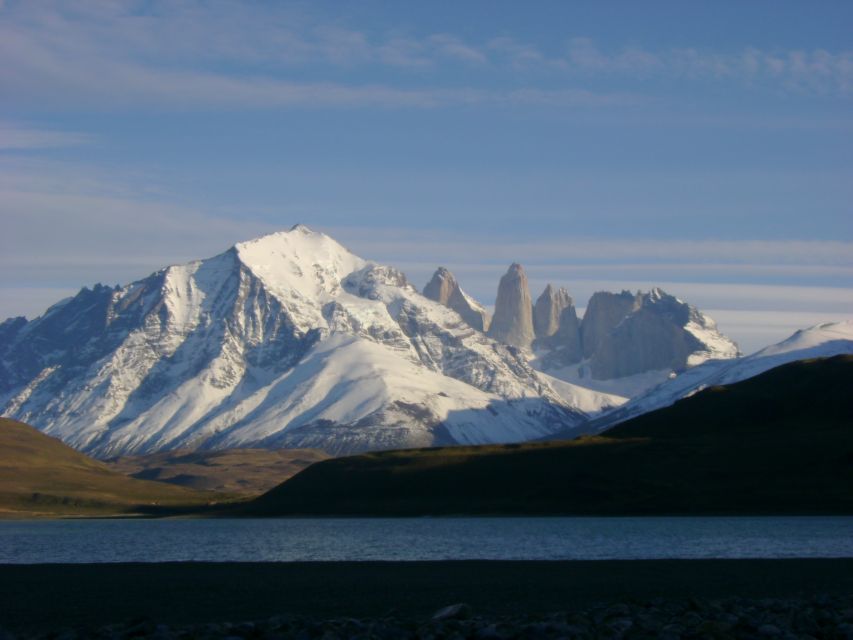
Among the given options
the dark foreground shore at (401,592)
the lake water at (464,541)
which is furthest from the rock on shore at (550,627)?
the lake water at (464,541)

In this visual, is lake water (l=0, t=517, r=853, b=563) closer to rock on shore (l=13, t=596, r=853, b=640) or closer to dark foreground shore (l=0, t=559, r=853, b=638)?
dark foreground shore (l=0, t=559, r=853, b=638)

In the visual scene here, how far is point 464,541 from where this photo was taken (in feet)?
422

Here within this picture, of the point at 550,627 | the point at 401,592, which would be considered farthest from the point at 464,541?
the point at 550,627

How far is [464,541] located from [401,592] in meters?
57.4

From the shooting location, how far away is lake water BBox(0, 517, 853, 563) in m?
108

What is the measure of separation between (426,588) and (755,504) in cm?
12970

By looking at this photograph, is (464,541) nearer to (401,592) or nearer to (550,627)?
(401,592)

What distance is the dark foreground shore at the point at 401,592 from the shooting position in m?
54.2

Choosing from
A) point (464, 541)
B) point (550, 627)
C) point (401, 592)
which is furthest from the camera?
point (464, 541)

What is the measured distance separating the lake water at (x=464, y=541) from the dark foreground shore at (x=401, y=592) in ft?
40.2

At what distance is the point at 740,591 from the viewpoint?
69.9 metres

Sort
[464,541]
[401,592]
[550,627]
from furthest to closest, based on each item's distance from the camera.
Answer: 1. [464,541]
2. [401,592]
3. [550,627]

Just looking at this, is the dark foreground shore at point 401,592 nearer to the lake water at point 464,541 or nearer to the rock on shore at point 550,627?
the rock on shore at point 550,627

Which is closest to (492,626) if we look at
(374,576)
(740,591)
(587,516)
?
(740,591)
